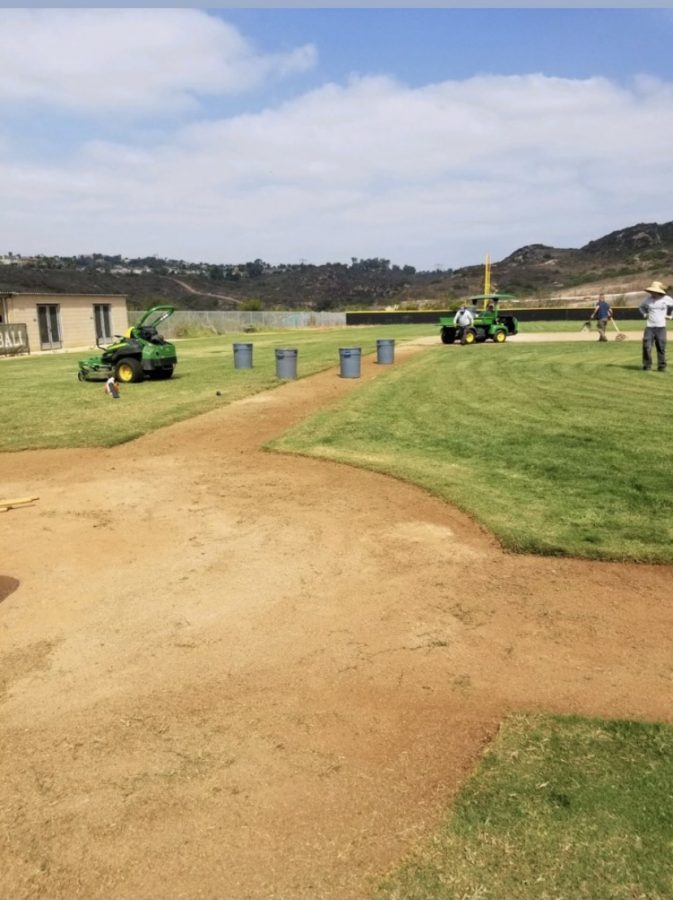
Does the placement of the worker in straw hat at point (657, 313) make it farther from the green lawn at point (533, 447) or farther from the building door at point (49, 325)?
the building door at point (49, 325)

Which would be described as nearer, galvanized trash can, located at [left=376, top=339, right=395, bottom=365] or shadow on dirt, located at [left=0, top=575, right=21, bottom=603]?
shadow on dirt, located at [left=0, top=575, right=21, bottom=603]

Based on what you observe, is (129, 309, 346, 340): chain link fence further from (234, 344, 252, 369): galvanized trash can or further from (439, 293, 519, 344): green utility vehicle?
(234, 344, 252, 369): galvanized trash can

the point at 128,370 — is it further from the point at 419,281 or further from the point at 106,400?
the point at 419,281

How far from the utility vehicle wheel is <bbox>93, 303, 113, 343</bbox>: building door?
77.3ft

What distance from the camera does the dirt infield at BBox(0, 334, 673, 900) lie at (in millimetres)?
2893

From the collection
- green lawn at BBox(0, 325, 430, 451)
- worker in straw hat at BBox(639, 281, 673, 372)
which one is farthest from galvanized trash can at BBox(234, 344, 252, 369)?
worker in straw hat at BBox(639, 281, 673, 372)

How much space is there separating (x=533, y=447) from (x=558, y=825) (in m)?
6.98

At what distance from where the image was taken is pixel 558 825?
286 cm

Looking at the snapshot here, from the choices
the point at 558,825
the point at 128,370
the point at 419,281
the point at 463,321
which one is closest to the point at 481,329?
the point at 463,321

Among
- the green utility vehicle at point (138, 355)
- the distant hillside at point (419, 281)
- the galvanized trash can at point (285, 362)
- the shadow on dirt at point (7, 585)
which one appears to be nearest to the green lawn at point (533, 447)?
the galvanized trash can at point (285, 362)

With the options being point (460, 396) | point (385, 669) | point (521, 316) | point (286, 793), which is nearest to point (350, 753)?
point (286, 793)

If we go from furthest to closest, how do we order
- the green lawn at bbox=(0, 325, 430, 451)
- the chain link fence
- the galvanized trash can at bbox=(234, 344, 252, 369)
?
1. the chain link fence
2. the galvanized trash can at bbox=(234, 344, 252, 369)
3. the green lawn at bbox=(0, 325, 430, 451)

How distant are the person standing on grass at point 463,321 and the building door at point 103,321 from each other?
22.0 meters

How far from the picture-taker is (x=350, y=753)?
3445mm
